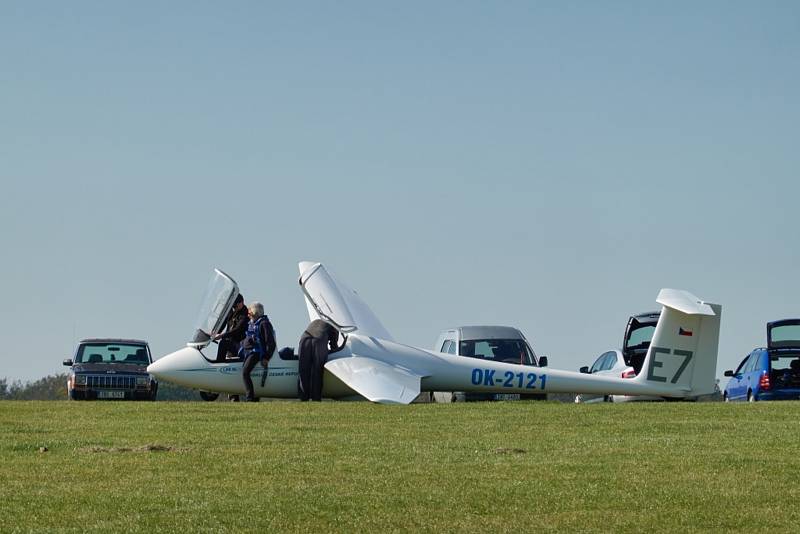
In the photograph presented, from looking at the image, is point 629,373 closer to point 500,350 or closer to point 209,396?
point 500,350

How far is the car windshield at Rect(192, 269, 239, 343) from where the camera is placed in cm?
2744

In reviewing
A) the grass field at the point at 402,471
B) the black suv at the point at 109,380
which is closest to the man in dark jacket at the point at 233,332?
the black suv at the point at 109,380

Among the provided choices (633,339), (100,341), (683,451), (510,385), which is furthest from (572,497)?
(100,341)

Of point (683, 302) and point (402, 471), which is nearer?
point (402, 471)

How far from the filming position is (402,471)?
45.0 feet

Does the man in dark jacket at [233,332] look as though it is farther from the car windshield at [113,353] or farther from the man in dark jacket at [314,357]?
the car windshield at [113,353]

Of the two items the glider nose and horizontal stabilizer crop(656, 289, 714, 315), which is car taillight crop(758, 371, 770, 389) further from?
the glider nose

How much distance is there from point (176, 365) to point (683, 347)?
10148mm

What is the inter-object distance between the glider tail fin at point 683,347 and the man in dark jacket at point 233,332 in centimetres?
816

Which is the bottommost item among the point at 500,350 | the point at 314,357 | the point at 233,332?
the point at 314,357

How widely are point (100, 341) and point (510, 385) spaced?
11052 mm

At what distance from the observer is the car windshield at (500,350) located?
30969 millimetres

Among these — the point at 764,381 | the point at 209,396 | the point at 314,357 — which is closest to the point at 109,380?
the point at 209,396

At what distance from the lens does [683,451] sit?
15453mm
